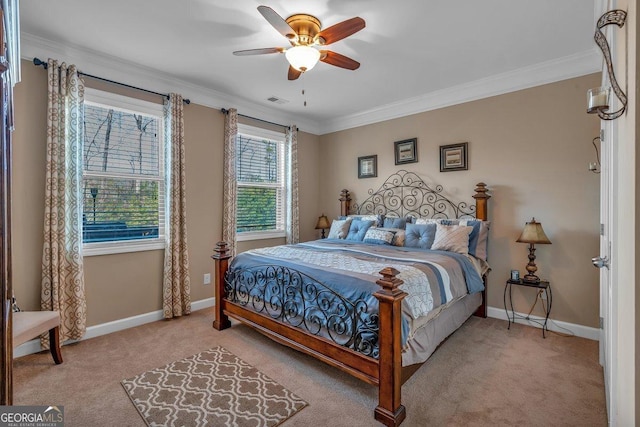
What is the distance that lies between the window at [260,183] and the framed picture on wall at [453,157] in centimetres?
239

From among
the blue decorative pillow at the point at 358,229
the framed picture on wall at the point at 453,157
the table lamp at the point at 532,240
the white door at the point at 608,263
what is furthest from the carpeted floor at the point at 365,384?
the framed picture on wall at the point at 453,157

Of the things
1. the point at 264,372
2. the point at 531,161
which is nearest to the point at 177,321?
the point at 264,372

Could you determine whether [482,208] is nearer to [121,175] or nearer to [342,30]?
[342,30]

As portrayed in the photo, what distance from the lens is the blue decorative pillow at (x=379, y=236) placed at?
11.9 feet

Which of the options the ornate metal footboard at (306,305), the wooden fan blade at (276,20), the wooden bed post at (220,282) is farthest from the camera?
the wooden bed post at (220,282)

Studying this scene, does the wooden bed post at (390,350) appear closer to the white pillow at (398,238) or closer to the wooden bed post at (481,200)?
the white pillow at (398,238)

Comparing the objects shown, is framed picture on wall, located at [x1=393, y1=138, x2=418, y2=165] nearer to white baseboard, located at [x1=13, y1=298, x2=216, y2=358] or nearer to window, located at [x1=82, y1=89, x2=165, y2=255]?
window, located at [x1=82, y1=89, x2=165, y2=255]

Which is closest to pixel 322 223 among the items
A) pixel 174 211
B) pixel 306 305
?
pixel 174 211

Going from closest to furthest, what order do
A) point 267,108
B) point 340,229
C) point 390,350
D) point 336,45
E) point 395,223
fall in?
point 390,350
point 336,45
point 395,223
point 340,229
point 267,108

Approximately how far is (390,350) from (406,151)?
3075 millimetres

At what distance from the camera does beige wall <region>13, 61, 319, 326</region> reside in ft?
8.67

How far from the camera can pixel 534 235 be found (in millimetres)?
2967

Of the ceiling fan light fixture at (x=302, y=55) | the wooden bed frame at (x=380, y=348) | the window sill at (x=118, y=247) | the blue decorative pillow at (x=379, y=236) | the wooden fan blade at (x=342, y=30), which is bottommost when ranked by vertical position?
the wooden bed frame at (x=380, y=348)

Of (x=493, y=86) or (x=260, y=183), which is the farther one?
(x=260, y=183)
